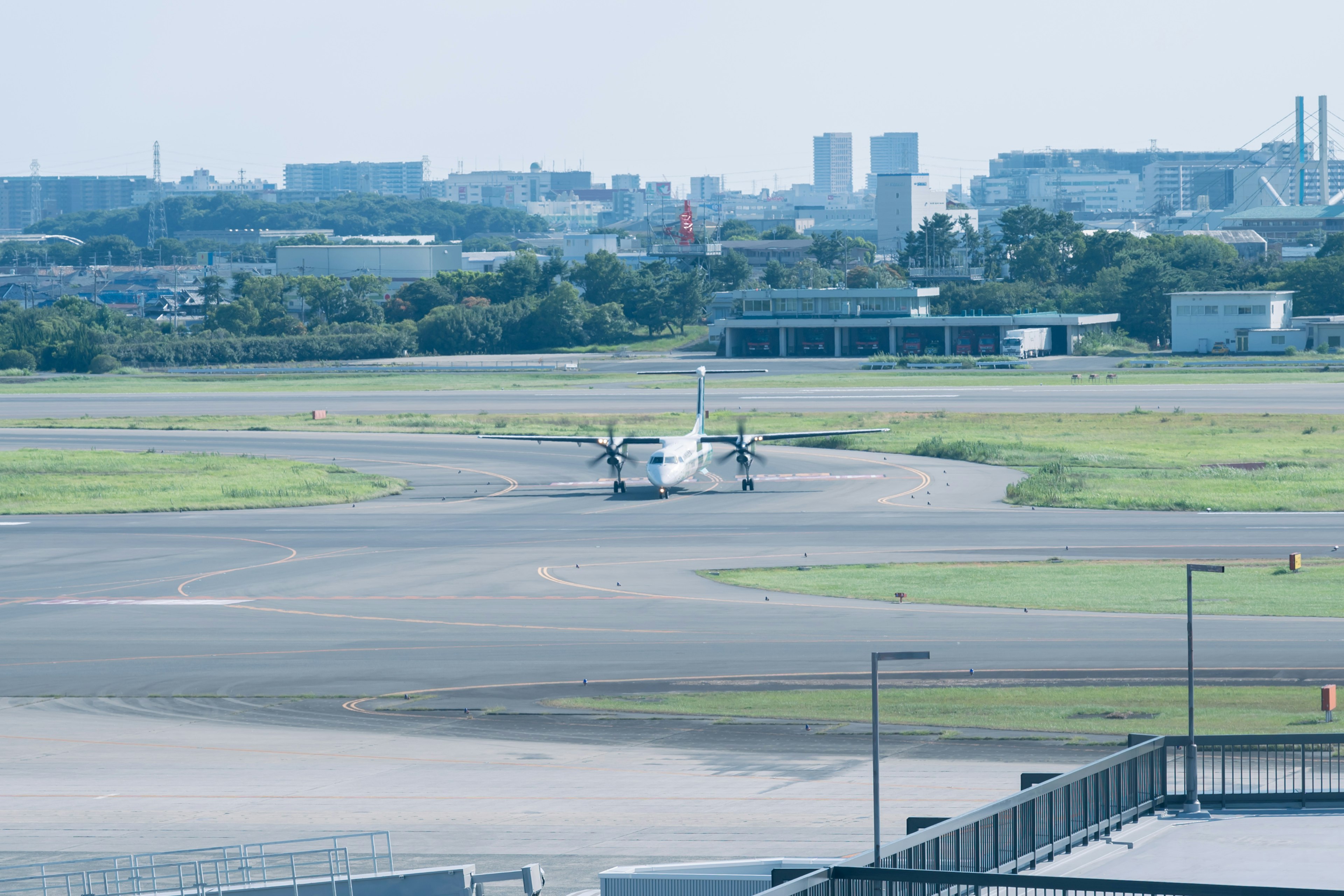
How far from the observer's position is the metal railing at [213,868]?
22.4 meters

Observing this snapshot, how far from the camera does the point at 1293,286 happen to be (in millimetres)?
197625

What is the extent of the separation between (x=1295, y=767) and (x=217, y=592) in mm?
36855

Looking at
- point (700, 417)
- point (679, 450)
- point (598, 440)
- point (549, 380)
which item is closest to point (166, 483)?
point (598, 440)

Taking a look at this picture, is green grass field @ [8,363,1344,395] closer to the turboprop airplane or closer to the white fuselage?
the turboprop airplane

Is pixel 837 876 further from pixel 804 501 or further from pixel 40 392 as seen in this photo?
pixel 40 392

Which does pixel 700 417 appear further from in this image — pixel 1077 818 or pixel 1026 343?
pixel 1026 343

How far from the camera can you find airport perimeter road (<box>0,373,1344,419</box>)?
117m

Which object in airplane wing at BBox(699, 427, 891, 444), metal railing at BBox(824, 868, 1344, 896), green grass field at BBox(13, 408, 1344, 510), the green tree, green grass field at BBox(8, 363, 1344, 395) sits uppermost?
the green tree

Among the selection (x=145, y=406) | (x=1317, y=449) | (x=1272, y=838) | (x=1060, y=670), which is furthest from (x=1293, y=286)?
(x=1272, y=838)

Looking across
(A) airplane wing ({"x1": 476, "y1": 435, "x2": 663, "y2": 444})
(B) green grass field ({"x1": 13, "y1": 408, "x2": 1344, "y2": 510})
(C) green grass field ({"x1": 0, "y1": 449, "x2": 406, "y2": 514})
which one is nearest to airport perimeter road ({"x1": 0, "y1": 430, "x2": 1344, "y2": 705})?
(C) green grass field ({"x1": 0, "y1": 449, "x2": 406, "y2": 514})

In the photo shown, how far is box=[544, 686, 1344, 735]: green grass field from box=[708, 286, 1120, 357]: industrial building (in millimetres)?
151147

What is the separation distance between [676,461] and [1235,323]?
402 ft

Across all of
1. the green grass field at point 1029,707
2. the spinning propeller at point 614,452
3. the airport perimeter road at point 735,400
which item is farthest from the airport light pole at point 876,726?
the airport perimeter road at point 735,400

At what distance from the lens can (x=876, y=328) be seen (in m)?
191
